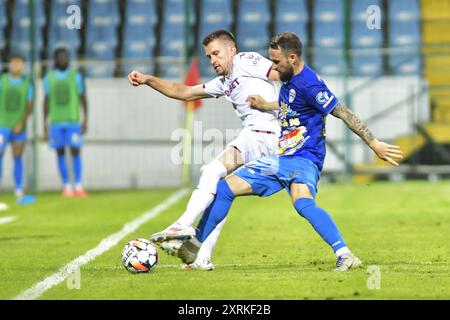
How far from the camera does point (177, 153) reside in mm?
20781

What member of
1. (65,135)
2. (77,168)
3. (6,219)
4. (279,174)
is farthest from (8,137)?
(279,174)

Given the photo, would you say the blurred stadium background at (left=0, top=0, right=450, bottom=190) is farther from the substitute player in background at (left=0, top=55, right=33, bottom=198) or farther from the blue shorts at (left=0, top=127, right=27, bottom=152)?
the blue shorts at (left=0, top=127, right=27, bottom=152)

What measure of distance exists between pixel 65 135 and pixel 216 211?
10815 mm

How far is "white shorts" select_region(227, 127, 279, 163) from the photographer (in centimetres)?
866

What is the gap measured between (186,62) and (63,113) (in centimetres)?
310

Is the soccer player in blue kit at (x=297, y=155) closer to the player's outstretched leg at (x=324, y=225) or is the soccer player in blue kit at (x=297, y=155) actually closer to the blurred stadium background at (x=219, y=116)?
the player's outstretched leg at (x=324, y=225)

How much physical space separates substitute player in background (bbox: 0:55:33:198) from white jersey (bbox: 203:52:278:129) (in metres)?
9.71

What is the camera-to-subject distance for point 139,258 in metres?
7.73

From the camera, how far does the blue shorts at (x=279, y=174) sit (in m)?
7.98

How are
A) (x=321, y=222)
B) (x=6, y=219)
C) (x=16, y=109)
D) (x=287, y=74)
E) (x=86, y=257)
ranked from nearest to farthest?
1. (x=321, y=222)
2. (x=287, y=74)
3. (x=86, y=257)
4. (x=6, y=219)
5. (x=16, y=109)

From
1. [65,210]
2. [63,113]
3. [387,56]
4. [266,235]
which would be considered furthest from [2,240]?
[387,56]

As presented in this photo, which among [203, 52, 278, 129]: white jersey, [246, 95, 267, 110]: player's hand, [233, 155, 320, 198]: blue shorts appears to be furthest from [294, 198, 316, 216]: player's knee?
[203, 52, 278, 129]: white jersey

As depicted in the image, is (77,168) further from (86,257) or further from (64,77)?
(86,257)

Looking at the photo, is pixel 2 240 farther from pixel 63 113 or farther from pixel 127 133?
pixel 127 133
